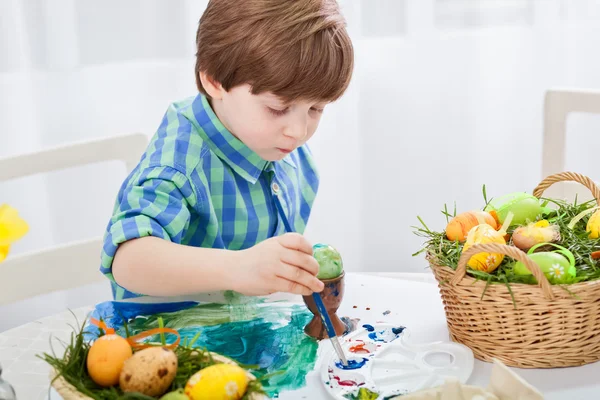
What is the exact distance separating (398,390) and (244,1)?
0.53 metres

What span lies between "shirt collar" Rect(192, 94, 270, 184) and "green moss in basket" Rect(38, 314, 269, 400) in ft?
1.40

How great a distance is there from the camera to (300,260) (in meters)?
0.87

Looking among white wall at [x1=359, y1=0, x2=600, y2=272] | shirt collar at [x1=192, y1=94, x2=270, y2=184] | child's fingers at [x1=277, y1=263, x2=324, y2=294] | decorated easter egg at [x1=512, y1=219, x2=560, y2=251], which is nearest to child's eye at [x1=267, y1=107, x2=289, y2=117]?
shirt collar at [x1=192, y1=94, x2=270, y2=184]

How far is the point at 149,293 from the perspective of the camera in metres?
0.99

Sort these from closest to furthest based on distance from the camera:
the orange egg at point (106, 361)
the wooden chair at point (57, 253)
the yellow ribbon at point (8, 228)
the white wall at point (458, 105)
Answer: the yellow ribbon at point (8, 228) → the orange egg at point (106, 361) → the wooden chair at point (57, 253) → the white wall at point (458, 105)

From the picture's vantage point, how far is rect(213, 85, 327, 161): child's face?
1000 mm

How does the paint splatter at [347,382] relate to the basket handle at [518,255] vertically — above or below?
below

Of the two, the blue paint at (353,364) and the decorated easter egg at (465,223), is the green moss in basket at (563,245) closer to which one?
the decorated easter egg at (465,223)

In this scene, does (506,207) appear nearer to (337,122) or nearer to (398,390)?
(398,390)

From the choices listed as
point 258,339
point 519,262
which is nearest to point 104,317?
point 258,339

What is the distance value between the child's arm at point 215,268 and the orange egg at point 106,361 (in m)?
0.22

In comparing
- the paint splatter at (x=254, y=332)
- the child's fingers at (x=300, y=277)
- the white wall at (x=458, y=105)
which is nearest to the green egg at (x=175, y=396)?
the paint splatter at (x=254, y=332)

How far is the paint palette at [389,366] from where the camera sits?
793 mm

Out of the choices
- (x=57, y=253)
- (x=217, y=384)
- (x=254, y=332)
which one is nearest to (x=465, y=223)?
(x=254, y=332)
